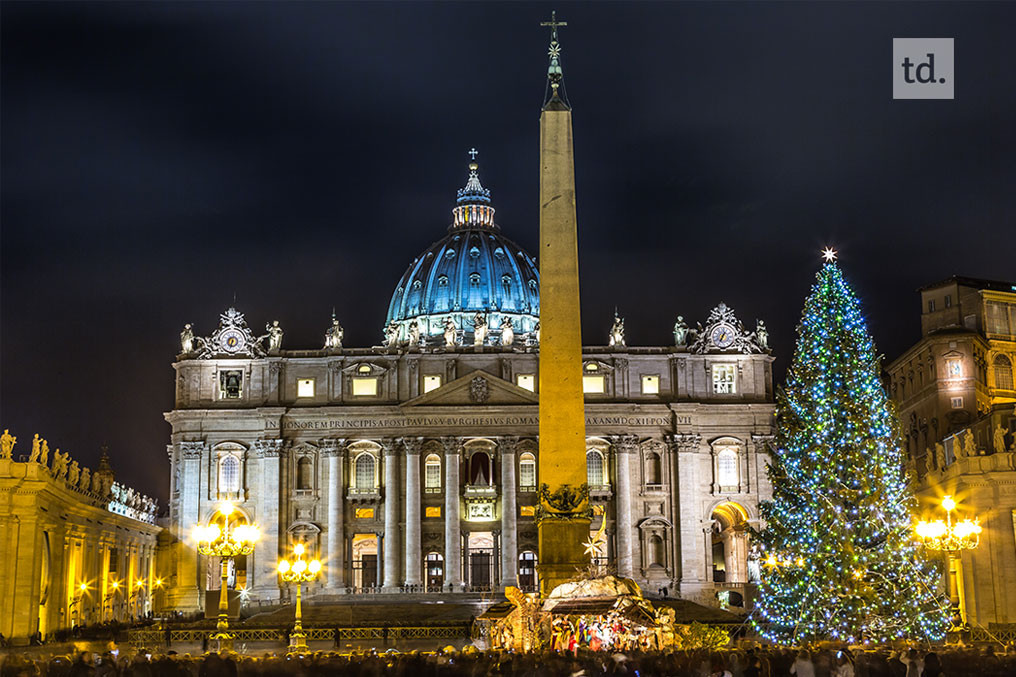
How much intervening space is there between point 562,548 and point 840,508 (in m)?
7.06

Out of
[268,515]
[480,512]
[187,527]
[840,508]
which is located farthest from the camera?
[480,512]

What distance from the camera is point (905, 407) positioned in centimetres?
7569

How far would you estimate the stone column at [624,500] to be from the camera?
3255 inches

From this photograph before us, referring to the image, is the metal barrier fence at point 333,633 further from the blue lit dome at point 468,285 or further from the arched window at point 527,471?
the blue lit dome at point 468,285

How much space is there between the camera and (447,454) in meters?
83.6

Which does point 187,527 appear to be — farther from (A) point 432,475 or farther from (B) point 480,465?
(B) point 480,465

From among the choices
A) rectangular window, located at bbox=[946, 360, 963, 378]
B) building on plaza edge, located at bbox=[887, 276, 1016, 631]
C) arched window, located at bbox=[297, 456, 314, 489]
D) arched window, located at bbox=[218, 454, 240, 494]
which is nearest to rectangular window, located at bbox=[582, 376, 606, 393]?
building on plaza edge, located at bbox=[887, 276, 1016, 631]

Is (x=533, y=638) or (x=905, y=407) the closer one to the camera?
(x=533, y=638)

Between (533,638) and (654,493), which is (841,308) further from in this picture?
(654,493)

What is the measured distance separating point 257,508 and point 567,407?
5965 cm

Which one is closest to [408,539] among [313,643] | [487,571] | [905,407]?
[487,571]

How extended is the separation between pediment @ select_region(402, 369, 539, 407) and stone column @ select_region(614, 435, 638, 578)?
642 centimetres

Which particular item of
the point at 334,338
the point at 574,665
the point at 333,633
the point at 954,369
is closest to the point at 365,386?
the point at 334,338

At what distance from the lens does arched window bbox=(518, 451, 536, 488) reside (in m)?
85.4
